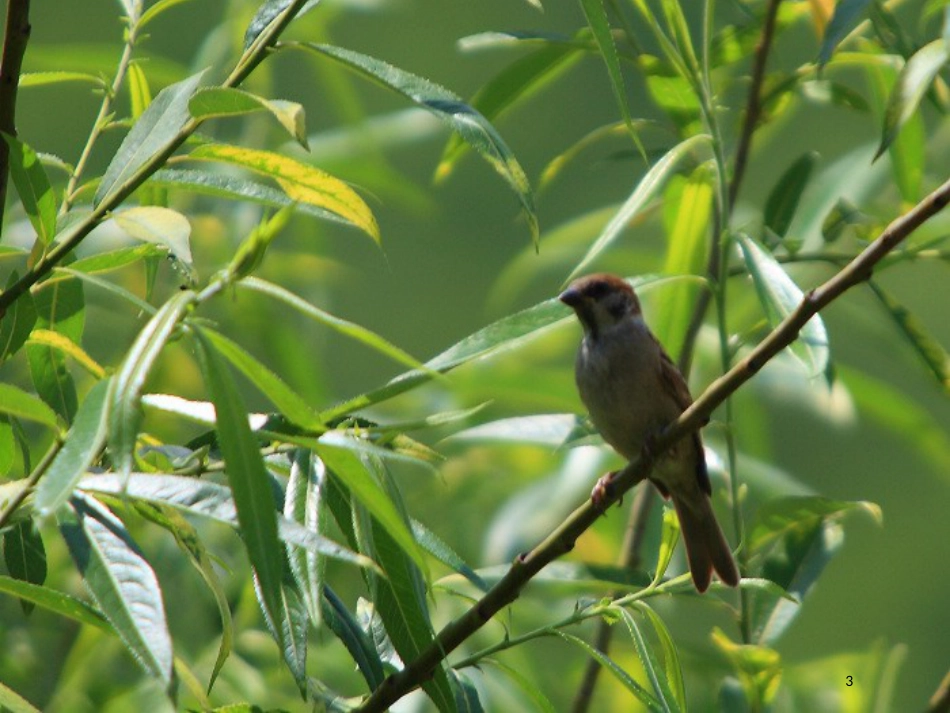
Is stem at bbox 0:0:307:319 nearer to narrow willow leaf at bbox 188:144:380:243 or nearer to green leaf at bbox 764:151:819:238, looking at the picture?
narrow willow leaf at bbox 188:144:380:243

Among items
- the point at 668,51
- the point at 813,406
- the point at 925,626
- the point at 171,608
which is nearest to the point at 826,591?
the point at 925,626

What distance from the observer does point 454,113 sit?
1.70 metres

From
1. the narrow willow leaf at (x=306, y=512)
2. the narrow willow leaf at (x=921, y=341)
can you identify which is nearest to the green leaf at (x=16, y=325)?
the narrow willow leaf at (x=306, y=512)

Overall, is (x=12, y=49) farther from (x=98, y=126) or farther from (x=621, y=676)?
(x=621, y=676)

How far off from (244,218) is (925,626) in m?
8.16

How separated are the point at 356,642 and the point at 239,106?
27.0 inches

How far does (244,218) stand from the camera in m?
3.86

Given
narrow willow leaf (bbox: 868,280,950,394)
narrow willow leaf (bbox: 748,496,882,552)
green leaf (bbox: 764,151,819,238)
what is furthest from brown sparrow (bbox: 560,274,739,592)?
narrow willow leaf (bbox: 868,280,950,394)

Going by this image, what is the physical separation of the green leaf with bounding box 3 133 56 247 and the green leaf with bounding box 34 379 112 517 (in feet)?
1.15

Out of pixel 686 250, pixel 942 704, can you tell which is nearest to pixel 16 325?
pixel 686 250

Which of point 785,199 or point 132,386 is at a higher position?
point 132,386

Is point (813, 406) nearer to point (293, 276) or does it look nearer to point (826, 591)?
point (293, 276)

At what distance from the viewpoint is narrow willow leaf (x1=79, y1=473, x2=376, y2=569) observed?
1436 millimetres

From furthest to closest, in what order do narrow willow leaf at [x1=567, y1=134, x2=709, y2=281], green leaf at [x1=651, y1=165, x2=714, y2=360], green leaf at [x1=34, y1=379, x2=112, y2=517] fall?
green leaf at [x1=651, y1=165, x2=714, y2=360], narrow willow leaf at [x1=567, y1=134, x2=709, y2=281], green leaf at [x1=34, y1=379, x2=112, y2=517]
